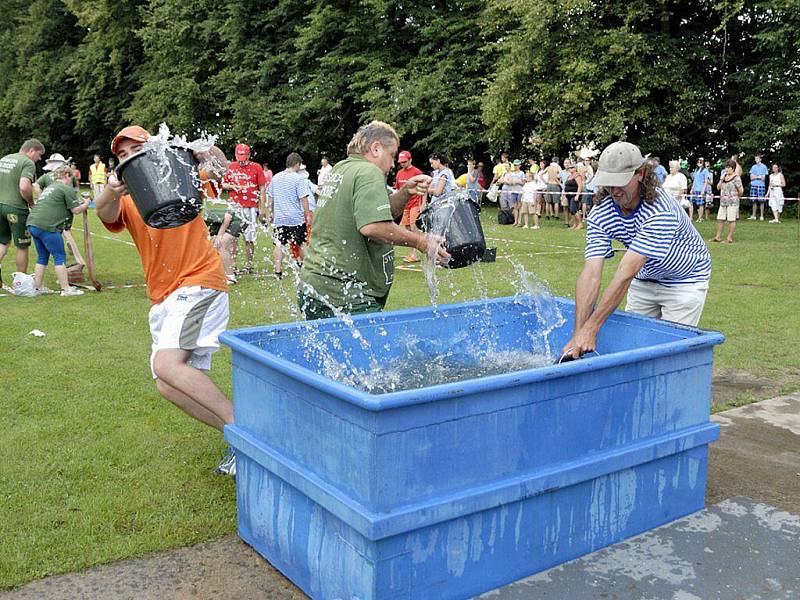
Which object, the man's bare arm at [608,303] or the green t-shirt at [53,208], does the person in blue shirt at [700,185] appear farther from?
the man's bare arm at [608,303]

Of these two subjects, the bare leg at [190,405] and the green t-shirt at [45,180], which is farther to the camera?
the green t-shirt at [45,180]

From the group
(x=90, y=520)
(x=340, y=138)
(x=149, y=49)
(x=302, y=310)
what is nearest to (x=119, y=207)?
(x=302, y=310)

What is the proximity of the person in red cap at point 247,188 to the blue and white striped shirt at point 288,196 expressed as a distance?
500 millimetres

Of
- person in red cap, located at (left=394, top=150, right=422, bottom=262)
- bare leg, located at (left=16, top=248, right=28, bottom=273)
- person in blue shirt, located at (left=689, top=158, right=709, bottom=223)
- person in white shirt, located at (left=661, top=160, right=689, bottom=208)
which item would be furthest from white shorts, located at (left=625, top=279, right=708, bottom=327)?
person in blue shirt, located at (left=689, top=158, right=709, bottom=223)

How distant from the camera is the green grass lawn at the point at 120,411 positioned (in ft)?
12.6

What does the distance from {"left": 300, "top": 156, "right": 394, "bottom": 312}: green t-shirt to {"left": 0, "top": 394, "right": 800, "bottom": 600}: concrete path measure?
144cm

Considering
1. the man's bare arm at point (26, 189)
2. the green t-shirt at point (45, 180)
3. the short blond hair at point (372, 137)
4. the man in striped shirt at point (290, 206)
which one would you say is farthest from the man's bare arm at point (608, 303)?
the man's bare arm at point (26, 189)

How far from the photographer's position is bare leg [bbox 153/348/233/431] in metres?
4.18

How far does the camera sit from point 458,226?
15.1ft

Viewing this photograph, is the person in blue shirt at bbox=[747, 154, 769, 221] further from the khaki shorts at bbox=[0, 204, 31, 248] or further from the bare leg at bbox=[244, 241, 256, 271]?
the khaki shorts at bbox=[0, 204, 31, 248]

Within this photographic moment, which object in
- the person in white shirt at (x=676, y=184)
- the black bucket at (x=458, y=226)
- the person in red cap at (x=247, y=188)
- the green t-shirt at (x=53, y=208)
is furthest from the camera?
the person in white shirt at (x=676, y=184)

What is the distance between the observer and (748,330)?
815 cm

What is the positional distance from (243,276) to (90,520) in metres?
8.33

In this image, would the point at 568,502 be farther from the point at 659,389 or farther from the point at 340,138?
the point at 340,138
